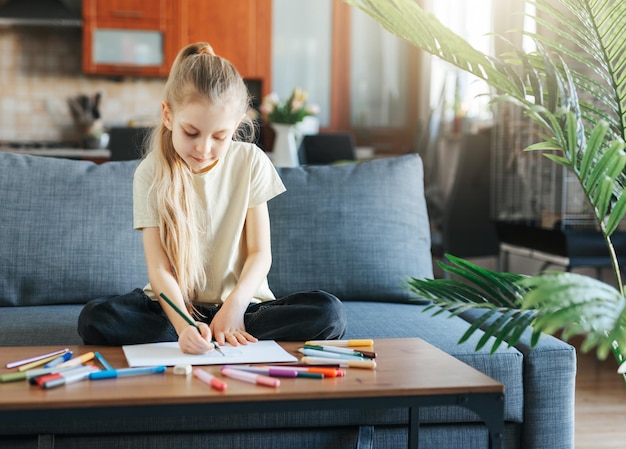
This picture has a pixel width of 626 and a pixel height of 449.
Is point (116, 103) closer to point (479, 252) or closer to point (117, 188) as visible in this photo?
point (479, 252)

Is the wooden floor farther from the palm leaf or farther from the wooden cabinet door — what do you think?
the wooden cabinet door

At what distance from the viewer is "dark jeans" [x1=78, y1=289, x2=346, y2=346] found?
1441 mm

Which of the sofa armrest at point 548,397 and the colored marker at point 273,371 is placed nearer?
the colored marker at point 273,371

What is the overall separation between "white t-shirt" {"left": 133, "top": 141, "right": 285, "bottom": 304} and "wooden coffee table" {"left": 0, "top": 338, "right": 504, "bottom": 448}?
0.57 metres

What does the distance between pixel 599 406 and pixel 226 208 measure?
4.74ft

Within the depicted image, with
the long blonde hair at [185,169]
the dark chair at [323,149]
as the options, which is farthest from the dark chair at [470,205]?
the long blonde hair at [185,169]

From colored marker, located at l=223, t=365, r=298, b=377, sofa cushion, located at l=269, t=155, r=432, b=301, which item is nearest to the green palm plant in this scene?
colored marker, located at l=223, t=365, r=298, b=377

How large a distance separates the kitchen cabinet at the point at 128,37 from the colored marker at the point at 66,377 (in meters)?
4.44

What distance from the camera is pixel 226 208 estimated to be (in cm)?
176

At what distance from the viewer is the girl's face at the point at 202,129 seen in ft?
4.89

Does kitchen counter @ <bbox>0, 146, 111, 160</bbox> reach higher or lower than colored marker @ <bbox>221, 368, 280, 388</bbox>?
higher

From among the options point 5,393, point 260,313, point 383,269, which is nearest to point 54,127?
point 383,269

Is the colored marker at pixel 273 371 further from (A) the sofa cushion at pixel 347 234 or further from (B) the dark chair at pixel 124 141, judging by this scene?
(B) the dark chair at pixel 124 141

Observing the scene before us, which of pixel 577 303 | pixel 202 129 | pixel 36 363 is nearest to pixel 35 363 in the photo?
pixel 36 363
